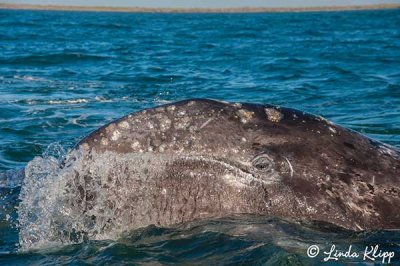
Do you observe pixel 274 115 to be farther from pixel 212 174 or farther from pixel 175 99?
pixel 175 99

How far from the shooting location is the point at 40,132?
388 inches

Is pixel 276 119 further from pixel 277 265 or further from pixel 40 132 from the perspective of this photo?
pixel 40 132

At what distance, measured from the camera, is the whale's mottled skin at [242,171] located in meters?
4.63

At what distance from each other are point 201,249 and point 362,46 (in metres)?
23.6

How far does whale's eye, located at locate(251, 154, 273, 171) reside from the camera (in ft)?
15.3

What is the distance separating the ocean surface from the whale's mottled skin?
4.4 inches

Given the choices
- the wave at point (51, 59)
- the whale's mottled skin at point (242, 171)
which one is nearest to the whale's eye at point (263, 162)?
the whale's mottled skin at point (242, 171)

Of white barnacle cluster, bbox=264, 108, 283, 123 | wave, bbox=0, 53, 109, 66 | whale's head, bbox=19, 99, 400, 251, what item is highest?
white barnacle cluster, bbox=264, 108, 283, 123

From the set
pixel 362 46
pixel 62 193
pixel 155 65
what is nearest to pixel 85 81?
pixel 155 65

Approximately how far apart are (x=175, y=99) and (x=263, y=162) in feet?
29.6

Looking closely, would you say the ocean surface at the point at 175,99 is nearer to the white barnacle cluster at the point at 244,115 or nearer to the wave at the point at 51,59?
the wave at the point at 51,59

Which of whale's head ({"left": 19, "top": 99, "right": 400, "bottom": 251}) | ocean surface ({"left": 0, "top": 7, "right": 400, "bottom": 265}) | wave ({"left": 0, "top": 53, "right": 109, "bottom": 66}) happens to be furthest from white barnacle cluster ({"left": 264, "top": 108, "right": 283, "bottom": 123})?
wave ({"left": 0, "top": 53, "right": 109, "bottom": 66})

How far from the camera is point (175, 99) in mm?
13594

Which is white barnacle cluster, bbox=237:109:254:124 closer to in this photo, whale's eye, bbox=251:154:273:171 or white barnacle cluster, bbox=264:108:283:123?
white barnacle cluster, bbox=264:108:283:123
